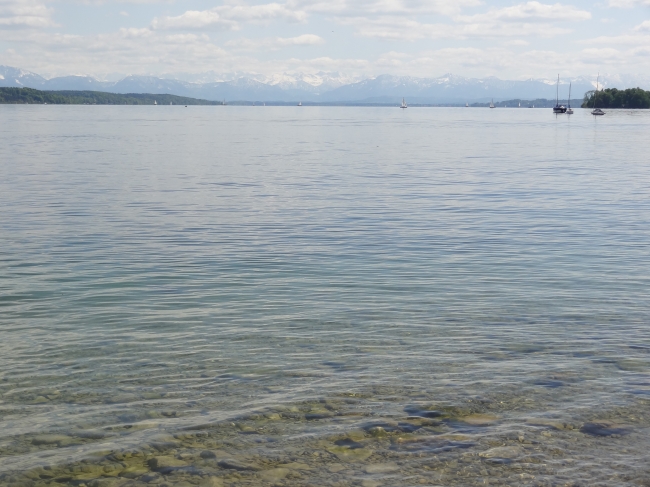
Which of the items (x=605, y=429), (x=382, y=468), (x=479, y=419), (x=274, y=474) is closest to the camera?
(x=274, y=474)

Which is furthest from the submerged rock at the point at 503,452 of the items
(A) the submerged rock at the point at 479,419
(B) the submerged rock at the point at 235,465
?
(B) the submerged rock at the point at 235,465

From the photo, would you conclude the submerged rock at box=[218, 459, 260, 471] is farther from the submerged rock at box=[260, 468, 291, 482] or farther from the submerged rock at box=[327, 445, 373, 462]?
the submerged rock at box=[327, 445, 373, 462]

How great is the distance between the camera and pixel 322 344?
14250 millimetres

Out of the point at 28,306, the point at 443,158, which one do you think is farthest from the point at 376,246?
the point at 443,158

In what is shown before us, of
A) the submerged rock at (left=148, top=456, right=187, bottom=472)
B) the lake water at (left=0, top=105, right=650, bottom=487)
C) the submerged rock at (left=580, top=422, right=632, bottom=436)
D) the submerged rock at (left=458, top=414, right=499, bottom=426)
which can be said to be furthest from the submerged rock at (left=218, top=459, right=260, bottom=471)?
the submerged rock at (left=580, top=422, right=632, bottom=436)

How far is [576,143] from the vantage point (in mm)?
87875

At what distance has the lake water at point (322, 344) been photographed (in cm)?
946

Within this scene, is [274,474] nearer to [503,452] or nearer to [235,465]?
[235,465]

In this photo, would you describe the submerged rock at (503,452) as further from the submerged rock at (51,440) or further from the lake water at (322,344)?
the submerged rock at (51,440)

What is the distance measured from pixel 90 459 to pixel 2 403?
267 cm

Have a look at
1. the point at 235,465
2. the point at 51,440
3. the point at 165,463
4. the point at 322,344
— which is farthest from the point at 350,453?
the point at 322,344

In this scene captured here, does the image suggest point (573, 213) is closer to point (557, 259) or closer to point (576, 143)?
point (557, 259)

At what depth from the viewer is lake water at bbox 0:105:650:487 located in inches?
372

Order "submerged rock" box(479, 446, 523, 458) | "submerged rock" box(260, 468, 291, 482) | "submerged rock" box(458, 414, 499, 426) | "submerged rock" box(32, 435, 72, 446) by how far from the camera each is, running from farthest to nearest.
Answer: "submerged rock" box(458, 414, 499, 426) < "submerged rock" box(32, 435, 72, 446) < "submerged rock" box(479, 446, 523, 458) < "submerged rock" box(260, 468, 291, 482)
